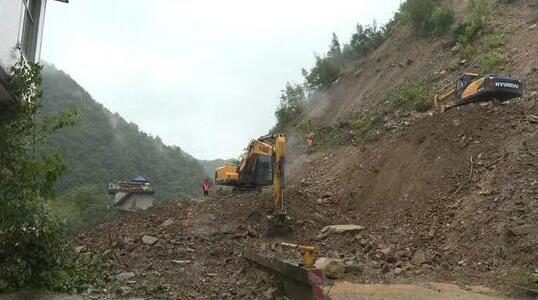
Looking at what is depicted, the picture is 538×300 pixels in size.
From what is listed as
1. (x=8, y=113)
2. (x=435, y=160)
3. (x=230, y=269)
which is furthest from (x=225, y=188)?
(x=8, y=113)

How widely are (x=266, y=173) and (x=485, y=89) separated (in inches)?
293

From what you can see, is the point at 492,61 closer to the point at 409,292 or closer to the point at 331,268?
the point at 331,268

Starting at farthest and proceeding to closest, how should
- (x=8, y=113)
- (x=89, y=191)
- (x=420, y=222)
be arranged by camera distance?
1. (x=89, y=191)
2. (x=420, y=222)
3. (x=8, y=113)

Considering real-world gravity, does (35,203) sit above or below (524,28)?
below

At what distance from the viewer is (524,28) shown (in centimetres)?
2523

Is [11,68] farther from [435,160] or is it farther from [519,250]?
[435,160]

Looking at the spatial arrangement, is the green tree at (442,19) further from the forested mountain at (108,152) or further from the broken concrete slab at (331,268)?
the forested mountain at (108,152)

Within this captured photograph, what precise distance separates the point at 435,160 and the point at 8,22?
40.3ft

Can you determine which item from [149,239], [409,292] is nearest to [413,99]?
[149,239]

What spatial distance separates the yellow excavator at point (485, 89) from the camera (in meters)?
16.7

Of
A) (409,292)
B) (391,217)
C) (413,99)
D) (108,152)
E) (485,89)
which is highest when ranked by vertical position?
(108,152)

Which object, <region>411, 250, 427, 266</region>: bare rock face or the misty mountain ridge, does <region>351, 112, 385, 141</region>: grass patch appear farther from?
the misty mountain ridge

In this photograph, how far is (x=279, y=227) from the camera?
14.7 m

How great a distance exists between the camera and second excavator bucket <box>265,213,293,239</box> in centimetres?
1461
